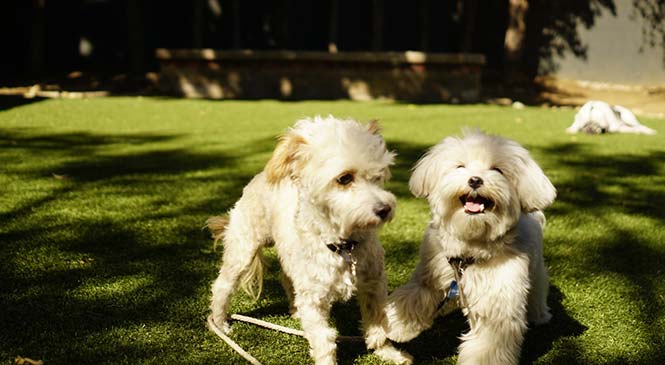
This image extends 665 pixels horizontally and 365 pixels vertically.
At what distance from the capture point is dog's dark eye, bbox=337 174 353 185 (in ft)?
10.8

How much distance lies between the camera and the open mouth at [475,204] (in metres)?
3.36

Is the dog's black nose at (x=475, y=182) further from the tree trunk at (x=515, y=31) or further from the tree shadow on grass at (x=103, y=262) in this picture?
the tree trunk at (x=515, y=31)

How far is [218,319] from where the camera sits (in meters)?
3.94

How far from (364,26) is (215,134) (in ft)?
49.7

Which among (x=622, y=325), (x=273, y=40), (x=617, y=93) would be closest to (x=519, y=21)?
(x=617, y=93)

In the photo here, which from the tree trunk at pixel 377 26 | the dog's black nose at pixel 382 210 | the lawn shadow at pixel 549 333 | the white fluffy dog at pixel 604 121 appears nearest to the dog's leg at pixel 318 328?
the dog's black nose at pixel 382 210

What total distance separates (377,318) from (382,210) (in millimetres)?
801

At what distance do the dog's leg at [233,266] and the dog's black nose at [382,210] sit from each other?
1.09 meters

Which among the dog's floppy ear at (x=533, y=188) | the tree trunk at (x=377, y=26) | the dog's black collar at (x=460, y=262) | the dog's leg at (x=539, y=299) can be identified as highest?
the tree trunk at (x=377, y=26)

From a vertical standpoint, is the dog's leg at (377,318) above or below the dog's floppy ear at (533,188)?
below

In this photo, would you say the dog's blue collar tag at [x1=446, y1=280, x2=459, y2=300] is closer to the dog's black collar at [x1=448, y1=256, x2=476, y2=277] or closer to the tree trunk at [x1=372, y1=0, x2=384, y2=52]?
the dog's black collar at [x1=448, y1=256, x2=476, y2=277]

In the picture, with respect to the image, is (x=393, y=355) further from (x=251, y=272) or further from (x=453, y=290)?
(x=251, y=272)

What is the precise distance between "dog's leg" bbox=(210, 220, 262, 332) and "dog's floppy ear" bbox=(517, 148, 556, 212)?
163 centimetres

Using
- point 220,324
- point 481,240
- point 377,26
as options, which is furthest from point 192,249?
point 377,26
